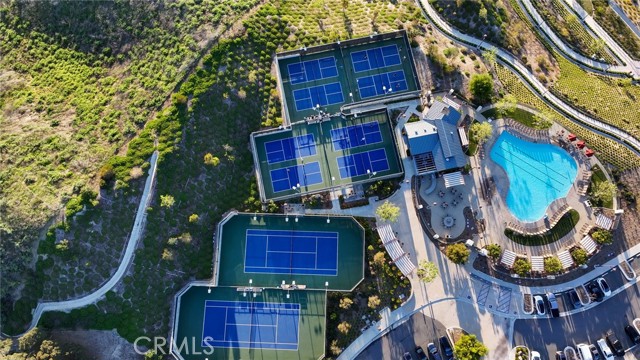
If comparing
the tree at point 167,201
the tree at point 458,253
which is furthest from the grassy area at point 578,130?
the tree at point 167,201

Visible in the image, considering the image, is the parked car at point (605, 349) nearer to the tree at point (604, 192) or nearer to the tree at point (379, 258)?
the tree at point (604, 192)

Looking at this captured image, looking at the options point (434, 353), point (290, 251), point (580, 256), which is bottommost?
point (434, 353)

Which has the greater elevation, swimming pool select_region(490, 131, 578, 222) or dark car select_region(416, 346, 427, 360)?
swimming pool select_region(490, 131, 578, 222)

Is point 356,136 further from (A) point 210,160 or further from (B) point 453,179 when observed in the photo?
(A) point 210,160

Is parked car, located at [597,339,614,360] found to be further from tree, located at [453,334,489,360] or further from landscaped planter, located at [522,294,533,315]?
tree, located at [453,334,489,360]

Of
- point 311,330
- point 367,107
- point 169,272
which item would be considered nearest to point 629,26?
point 367,107

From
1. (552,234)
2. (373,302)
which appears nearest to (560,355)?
(552,234)

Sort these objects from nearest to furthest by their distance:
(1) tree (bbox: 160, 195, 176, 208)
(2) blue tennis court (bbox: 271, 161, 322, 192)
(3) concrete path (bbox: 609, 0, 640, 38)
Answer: (1) tree (bbox: 160, 195, 176, 208) → (2) blue tennis court (bbox: 271, 161, 322, 192) → (3) concrete path (bbox: 609, 0, 640, 38)

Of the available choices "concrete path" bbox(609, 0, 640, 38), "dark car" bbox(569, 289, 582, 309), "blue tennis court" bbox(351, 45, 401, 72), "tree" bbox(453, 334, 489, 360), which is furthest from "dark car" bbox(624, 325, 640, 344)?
"blue tennis court" bbox(351, 45, 401, 72)
